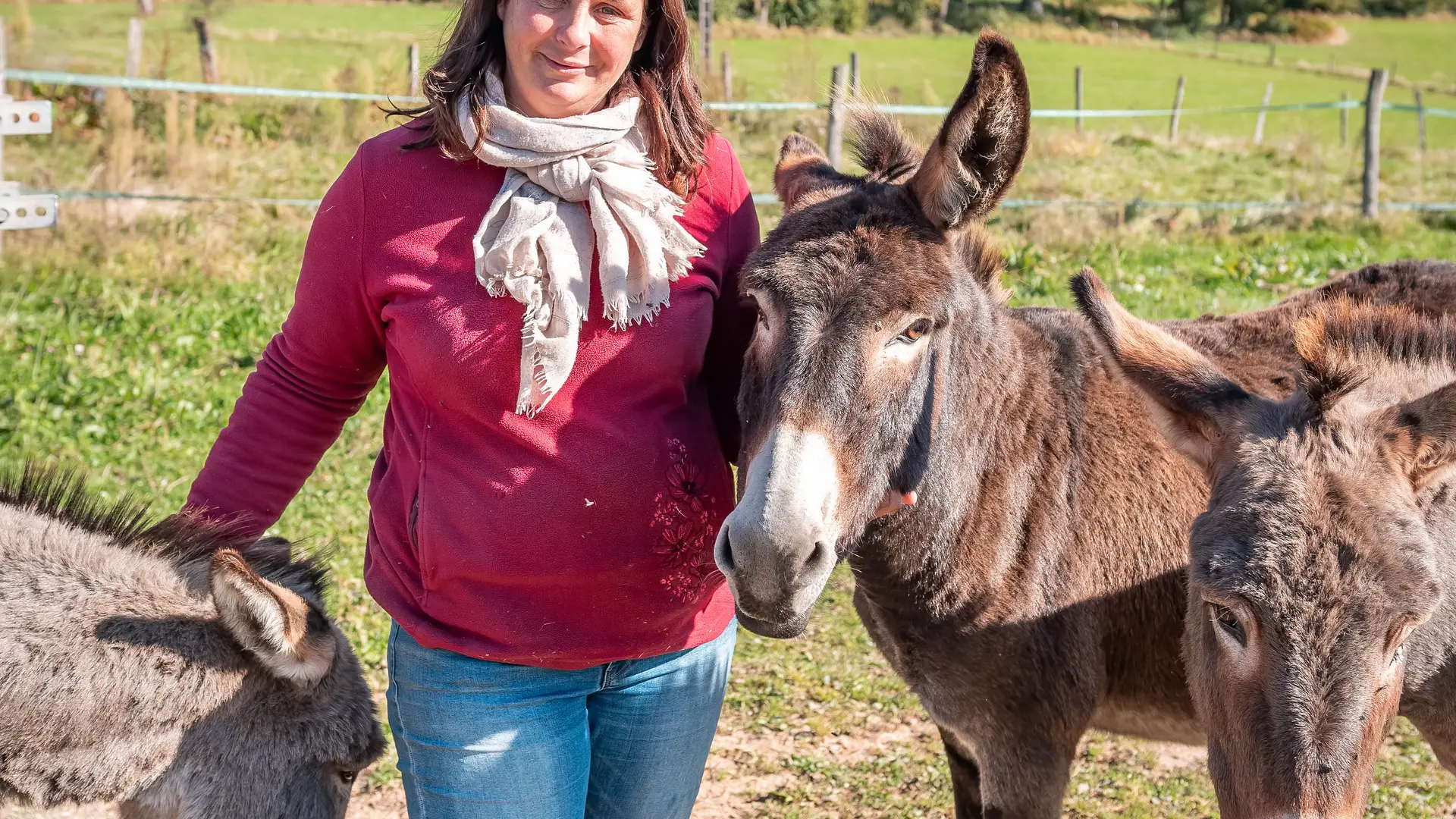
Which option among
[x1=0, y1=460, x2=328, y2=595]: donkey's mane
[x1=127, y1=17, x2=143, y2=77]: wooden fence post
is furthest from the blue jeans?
[x1=127, y1=17, x2=143, y2=77]: wooden fence post

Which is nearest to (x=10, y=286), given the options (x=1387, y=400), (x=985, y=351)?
(x=985, y=351)

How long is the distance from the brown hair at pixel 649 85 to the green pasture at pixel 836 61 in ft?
37.8

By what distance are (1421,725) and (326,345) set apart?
2.76m

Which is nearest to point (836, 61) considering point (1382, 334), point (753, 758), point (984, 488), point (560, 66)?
point (753, 758)

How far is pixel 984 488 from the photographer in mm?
2650

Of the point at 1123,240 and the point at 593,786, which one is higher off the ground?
the point at 593,786

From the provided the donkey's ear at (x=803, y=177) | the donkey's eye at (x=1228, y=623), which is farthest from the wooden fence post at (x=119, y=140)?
the donkey's eye at (x=1228, y=623)

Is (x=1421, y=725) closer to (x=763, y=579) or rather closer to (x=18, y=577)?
(x=763, y=579)

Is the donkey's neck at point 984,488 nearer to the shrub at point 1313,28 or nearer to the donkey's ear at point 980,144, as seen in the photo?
the donkey's ear at point 980,144

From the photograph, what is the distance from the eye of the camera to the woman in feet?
6.98

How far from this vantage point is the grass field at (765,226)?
4172mm

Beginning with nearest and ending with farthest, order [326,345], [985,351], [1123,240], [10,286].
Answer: [326,345] < [985,351] < [10,286] < [1123,240]

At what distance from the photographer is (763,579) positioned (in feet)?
6.31

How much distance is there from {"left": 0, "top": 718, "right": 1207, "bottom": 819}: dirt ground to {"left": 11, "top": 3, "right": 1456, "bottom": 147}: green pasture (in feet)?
35.1
